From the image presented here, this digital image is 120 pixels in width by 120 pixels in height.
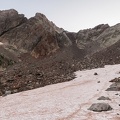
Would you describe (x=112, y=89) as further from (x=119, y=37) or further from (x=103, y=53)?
(x=119, y=37)

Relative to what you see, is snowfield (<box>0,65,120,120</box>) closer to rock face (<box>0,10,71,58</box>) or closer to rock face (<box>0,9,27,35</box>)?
rock face (<box>0,10,71,58</box>)

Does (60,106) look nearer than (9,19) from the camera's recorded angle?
Yes

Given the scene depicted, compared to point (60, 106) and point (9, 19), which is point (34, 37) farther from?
point (60, 106)

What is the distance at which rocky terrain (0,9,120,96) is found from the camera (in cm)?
4110

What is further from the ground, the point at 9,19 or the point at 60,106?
the point at 9,19

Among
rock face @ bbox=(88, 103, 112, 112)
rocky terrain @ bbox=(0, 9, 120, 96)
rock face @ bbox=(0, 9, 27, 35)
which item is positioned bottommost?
rock face @ bbox=(88, 103, 112, 112)

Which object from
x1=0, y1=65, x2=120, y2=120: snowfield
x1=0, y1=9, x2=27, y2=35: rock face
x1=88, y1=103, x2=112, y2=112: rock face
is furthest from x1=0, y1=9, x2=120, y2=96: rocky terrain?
x1=88, y1=103, x2=112, y2=112: rock face

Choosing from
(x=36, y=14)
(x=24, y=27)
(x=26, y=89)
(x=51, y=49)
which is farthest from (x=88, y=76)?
(x=36, y=14)

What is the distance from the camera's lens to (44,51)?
66438 mm

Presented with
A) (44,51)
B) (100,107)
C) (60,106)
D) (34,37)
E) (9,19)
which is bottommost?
(100,107)

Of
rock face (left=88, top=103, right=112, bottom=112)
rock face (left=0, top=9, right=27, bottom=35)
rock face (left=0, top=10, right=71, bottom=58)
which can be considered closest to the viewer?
rock face (left=88, top=103, right=112, bottom=112)

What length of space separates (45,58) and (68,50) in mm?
10196

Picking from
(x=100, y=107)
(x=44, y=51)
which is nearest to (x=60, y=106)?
(x=100, y=107)

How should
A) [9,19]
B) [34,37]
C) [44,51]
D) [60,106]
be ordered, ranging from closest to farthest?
[60,106]
[44,51]
[34,37]
[9,19]
